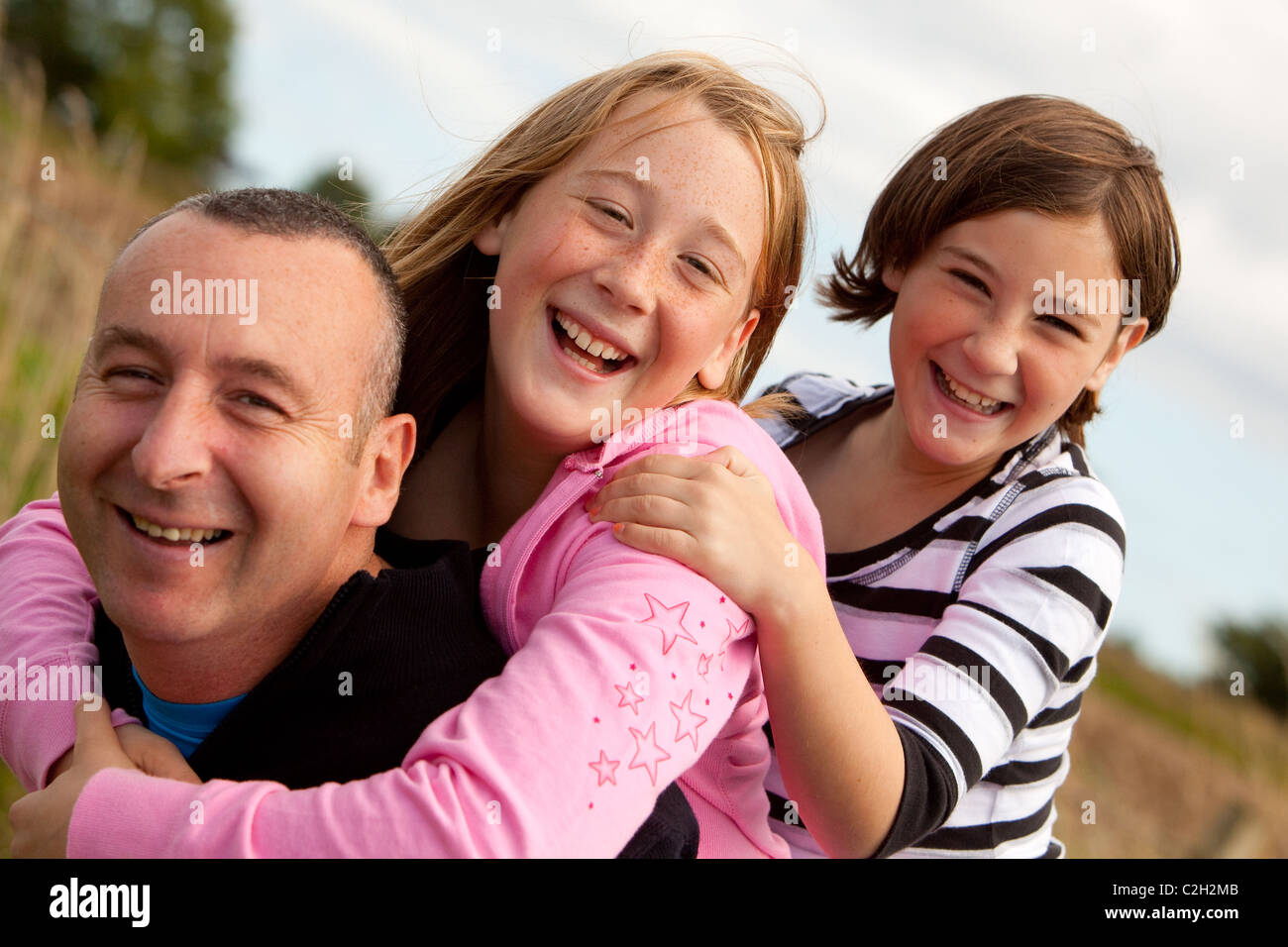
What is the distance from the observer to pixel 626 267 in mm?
2385

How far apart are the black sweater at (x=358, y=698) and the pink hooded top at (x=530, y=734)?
169 mm

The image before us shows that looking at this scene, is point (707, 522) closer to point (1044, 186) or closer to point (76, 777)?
point (76, 777)

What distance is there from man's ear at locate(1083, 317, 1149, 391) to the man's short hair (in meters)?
1.88

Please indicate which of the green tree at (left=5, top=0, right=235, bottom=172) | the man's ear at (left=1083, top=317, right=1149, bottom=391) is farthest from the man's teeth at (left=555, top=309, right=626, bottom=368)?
the green tree at (left=5, top=0, right=235, bottom=172)

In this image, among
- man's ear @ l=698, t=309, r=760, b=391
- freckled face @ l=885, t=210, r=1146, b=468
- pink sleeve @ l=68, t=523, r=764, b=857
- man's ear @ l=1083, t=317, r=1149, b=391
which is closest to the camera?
pink sleeve @ l=68, t=523, r=764, b=857

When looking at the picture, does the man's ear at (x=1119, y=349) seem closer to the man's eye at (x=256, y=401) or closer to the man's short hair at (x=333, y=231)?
the man's short hair at (x=333, y=231)

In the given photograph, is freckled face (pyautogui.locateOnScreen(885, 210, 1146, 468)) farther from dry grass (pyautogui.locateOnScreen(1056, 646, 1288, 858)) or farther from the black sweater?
dry grass (pyautogui.locateOnScreen(1056, 646, 1288, 858))

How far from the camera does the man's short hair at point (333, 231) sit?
2.00 meters

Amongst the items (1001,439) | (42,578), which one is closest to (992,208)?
(1001,439)

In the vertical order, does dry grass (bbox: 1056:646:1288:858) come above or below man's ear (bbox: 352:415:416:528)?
below

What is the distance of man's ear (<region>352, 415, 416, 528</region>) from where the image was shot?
215 cm

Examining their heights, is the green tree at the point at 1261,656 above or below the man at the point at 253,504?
below

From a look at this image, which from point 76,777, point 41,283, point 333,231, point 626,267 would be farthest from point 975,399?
point 41,283

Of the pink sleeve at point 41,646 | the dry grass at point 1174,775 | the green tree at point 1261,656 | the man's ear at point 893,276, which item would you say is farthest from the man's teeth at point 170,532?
the green tree at point 1261,656
